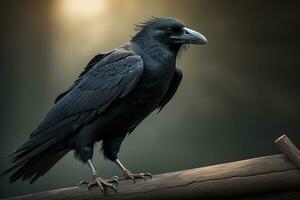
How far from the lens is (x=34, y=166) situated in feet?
8.52

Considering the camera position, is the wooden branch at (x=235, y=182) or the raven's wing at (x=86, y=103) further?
the raven's wing at (x=86, y=103)

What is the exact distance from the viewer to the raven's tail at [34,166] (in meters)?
2.55

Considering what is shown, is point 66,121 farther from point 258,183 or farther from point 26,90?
point 26,90

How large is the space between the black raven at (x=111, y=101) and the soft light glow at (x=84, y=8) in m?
1.06

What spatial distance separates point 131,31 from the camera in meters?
3.59

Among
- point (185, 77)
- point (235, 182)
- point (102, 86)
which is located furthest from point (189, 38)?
point (185, 77)

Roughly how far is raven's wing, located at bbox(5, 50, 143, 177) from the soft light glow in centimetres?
111

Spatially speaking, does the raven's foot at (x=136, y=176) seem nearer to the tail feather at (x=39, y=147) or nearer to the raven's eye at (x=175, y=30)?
the tail feather at (x=39, y=147)

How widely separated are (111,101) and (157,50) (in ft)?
0.88

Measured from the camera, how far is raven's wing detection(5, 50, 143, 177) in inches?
97.4

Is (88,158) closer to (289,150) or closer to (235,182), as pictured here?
(235,182)

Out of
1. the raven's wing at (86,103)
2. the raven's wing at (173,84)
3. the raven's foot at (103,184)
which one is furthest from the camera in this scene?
the raven's wing at (173,84)

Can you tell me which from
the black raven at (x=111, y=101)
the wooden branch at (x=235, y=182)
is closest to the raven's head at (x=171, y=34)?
the black raven at (x=111, y=101)

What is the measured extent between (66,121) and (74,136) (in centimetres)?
7
